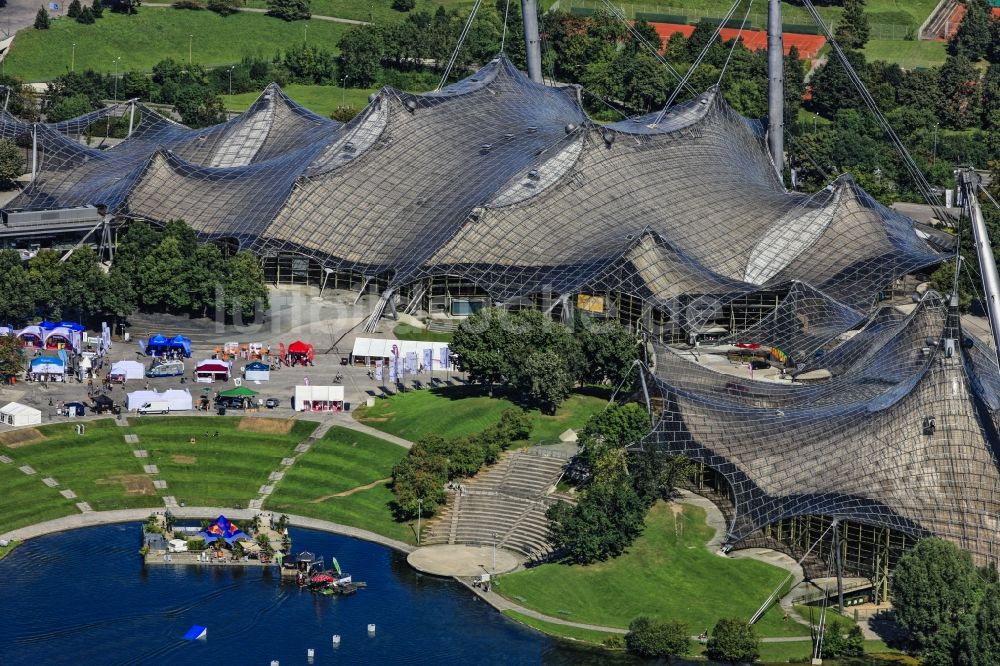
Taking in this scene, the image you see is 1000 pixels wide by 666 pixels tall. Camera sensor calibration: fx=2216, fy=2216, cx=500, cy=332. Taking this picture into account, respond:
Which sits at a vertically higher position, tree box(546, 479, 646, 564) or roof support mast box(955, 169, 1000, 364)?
roof support mast box(955, 169, 1000, 364)

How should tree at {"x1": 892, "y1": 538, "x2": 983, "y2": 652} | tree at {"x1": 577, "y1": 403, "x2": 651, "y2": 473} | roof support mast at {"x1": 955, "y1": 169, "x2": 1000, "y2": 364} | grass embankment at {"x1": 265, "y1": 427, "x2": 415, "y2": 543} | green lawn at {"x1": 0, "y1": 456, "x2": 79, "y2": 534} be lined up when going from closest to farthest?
tree at {"x1": 892, "y1": 538, "x2": 983, "y2": 652} < roof support mast at {"x1": 955, "y1": 169, "x2": 1000, "y2": 364} < green lawn at {"x1": 0, "y1": 456, "x2": 79, "y2": 534} < tree at {"x1": 577, "y1": 403, "x2": 651, "y2": 473} < grass embankment at {"x1": 265, "y1": 427, "x2": 415, "y2": 543}

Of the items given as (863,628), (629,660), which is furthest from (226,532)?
(863,628)

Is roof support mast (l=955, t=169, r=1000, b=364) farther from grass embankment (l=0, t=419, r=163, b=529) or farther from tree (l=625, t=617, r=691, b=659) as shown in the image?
grass embankment (l=0, t=419, r=163, b=529)

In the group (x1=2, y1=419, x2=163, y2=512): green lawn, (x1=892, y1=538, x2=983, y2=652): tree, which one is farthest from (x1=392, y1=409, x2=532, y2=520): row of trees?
(x1=892, y1=538, x2=983, y2=652): tree

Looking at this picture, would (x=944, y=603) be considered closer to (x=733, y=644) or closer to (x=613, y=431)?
(x=733, y=644)

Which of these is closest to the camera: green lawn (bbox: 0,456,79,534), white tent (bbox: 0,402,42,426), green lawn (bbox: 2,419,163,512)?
green lawn (bbox: 0,456,79,534)

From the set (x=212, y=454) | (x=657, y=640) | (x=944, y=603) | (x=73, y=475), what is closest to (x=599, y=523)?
(x=657, y=640)
